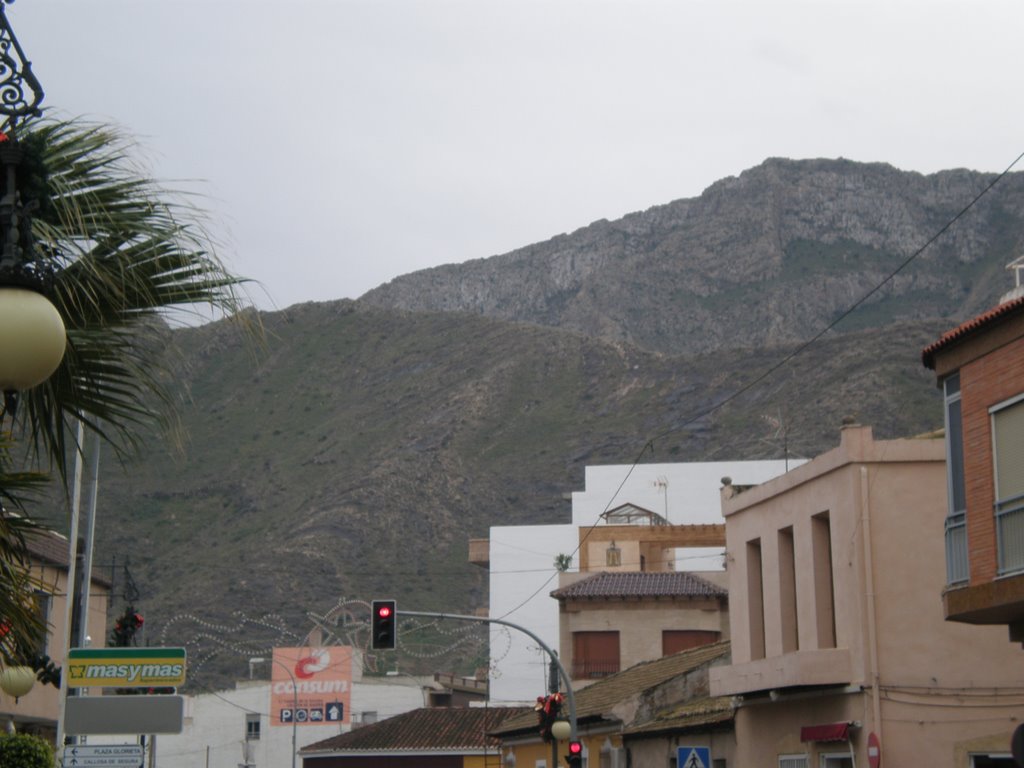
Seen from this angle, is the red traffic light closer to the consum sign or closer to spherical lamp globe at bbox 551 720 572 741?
spherical lamp globe at bbox 551 720 572 741

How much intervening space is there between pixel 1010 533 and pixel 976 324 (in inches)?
96.3

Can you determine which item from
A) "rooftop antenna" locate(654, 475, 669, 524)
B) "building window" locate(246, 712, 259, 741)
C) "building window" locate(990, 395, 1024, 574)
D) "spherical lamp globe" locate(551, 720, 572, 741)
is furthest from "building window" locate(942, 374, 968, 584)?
"rooftop antenna" locate(654, 475, 669, 524)

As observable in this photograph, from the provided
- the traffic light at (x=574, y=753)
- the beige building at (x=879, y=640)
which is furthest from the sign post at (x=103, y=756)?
the traffic light at (x=574, y=753)

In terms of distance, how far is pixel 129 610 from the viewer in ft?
74.5

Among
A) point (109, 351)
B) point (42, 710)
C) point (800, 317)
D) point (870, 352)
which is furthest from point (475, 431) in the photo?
point (109, 351)

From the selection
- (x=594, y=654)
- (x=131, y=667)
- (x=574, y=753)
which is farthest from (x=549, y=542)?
(x=131, y=667)

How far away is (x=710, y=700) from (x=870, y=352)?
89419 mm

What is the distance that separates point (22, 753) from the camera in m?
12.9

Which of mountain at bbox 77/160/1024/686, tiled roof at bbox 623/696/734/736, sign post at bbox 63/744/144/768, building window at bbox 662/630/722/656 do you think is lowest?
sign post at bbox 63/744/144/768

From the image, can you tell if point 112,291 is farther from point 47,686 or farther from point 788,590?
point 47,686

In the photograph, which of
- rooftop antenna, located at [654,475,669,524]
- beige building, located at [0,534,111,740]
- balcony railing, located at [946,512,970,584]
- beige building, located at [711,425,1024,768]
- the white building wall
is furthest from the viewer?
rooftop antenna, located at [654,475,669,524]

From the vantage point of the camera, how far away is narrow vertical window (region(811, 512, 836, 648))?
22219 millimetres

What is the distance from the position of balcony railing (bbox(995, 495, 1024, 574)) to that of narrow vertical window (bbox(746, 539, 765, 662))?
390 inches

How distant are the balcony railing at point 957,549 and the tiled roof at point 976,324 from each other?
2.00 m
